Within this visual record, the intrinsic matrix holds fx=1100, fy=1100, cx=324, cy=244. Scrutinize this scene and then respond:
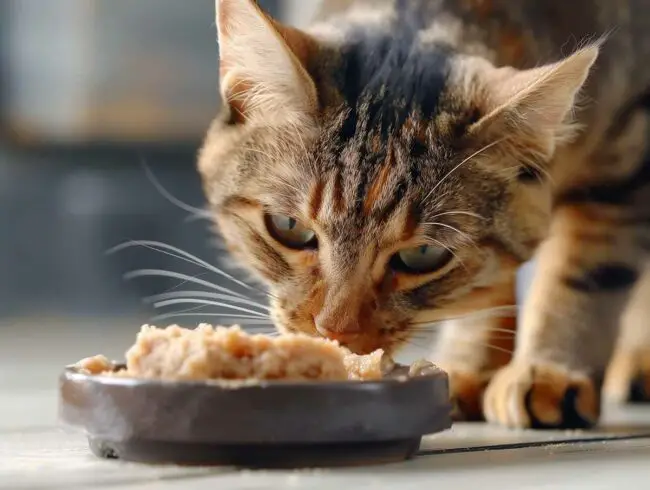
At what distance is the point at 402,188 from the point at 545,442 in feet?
1.12

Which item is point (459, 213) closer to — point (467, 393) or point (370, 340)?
point (370, 340)

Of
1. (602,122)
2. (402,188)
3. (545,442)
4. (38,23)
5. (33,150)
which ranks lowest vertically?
(545,442)

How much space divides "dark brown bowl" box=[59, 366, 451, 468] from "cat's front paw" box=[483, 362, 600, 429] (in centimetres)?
40

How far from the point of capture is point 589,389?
4.85 ft

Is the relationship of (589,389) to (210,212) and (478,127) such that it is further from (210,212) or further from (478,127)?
(210,212)

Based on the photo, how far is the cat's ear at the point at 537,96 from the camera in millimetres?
1286

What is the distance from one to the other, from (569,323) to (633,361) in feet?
1.13

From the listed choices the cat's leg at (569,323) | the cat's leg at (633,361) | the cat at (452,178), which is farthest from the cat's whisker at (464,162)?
the cat's leg at (633,361)

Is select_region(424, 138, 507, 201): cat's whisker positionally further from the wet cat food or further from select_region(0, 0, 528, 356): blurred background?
select_region(0, 0, 528, 356): blurred background

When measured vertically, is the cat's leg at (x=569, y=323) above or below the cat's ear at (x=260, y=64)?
below

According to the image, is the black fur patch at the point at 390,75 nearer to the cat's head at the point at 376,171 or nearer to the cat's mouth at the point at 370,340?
the cat's head at the point at 376,171

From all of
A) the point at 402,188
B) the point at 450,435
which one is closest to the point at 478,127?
the point at 402,188

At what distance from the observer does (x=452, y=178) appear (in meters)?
1.33

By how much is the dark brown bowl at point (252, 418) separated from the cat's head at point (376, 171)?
23 centimetres
